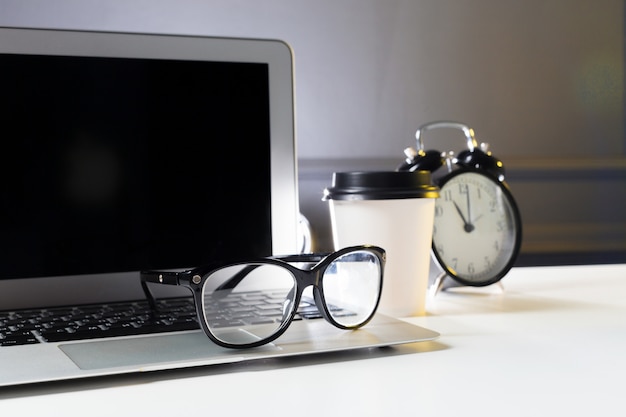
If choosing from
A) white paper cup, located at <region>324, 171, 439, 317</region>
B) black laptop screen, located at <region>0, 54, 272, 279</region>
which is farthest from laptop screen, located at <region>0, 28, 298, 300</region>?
white paper cup, located at <region>324, 171, 439, 317</region>

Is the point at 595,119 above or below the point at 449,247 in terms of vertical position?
above

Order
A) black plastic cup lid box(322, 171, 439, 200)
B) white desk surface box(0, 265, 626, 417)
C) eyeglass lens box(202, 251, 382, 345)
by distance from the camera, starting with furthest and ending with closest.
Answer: black plastic cup lid box(322, 171, 439, 200) < eyeglass lens box(202, 251, 382, 345) < white desk surface box(0, 265, 626, 417)

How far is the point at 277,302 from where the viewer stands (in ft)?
2.06

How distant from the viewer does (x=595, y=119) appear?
61.2 inches

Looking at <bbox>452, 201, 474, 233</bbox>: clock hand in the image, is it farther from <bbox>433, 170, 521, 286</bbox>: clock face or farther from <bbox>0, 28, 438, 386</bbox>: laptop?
<bbox>0, 28, 438, 386</bbox>: laptop

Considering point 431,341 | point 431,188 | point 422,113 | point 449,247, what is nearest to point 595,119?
point 422,113

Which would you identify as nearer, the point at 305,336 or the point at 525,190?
the point at 305,336

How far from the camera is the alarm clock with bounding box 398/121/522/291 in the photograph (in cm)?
78

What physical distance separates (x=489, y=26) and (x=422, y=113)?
225mm

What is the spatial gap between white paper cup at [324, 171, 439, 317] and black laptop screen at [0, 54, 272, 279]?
12 centimetres

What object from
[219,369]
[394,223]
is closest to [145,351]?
[219,369]

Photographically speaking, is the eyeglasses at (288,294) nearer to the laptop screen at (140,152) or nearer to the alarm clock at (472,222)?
the laptop screen at (140,152)

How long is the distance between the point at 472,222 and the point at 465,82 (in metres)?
0.72

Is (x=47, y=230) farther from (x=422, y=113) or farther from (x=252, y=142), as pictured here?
(x=422, y=113)
